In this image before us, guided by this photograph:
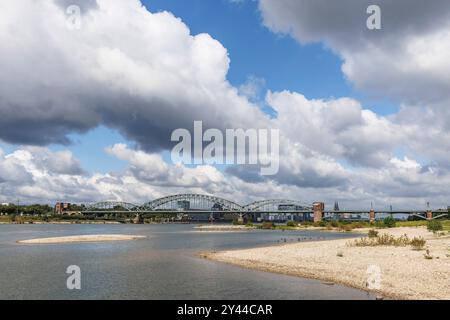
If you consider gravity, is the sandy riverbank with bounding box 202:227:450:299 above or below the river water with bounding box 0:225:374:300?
above

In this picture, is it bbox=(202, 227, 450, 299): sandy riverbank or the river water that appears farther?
the river water

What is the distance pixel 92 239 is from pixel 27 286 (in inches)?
2452

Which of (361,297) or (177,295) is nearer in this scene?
(361,297)

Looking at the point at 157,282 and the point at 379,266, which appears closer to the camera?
the point at 157,282

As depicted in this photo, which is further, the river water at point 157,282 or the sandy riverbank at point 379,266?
the river water at point 157,282

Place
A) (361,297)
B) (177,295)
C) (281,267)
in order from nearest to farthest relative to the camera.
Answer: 1. (361,297)
2. (177,295)
3. (281,267)

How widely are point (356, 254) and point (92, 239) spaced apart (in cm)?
6523

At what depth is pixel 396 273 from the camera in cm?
3256

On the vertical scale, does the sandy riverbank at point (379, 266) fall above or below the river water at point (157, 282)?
above

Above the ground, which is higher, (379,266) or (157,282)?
(379,266)

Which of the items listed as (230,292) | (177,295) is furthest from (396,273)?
(177,295)
